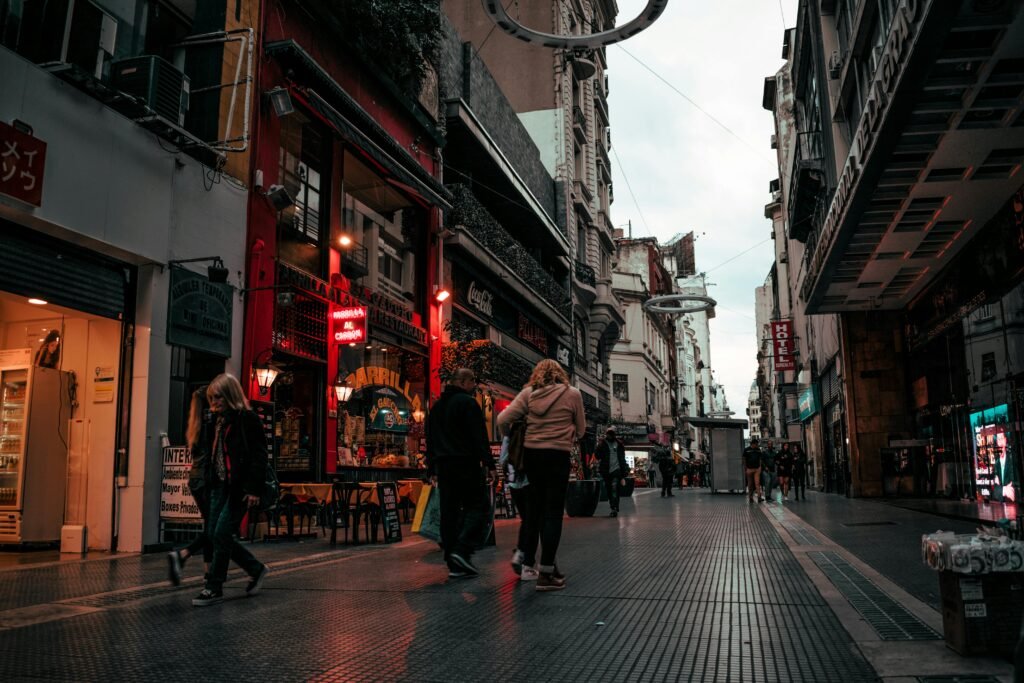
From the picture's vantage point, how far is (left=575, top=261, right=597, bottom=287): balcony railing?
35.6m

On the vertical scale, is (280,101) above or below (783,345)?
above

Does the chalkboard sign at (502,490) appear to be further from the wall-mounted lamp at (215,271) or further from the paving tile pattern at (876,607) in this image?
the paving tile pattern at (876,607)

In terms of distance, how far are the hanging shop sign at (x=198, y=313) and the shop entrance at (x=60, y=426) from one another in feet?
2.33

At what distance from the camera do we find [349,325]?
15008 mm

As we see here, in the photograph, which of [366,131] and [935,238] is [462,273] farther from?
[935,238]

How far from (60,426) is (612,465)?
1016 cm

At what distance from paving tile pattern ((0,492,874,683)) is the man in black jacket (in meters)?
0.39

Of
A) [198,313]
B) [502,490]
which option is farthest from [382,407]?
[198,313]

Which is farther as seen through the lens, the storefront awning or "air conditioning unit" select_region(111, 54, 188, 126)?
the storefront awning

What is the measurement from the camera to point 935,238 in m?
15.1

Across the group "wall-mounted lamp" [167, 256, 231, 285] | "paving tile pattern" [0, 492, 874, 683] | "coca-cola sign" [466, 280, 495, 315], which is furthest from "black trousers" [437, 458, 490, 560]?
"coca-cola sign" [466, 280, 495, 315]

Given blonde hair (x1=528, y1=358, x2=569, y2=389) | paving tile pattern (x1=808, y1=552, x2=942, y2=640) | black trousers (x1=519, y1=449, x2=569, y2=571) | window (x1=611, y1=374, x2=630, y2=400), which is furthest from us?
window (x1=611, y1=374, x2=630, y2=400)

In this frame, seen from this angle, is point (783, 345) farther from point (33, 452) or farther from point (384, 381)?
point (33, 452)

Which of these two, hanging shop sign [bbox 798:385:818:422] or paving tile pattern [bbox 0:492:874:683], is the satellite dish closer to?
hanging shop sign [bbox 798:385:818:422]
